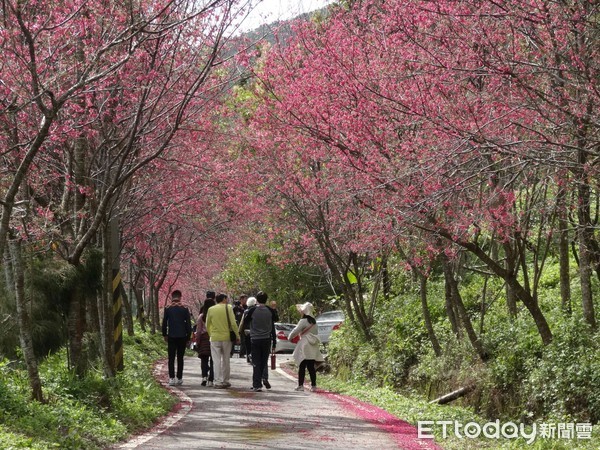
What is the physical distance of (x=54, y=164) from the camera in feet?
53.2

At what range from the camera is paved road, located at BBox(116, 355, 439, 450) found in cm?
1081

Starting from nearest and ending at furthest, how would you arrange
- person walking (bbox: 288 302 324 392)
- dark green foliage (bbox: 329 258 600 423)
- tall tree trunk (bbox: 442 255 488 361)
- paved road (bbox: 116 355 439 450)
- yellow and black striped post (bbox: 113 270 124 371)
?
paved road (bbox: 116 355 439 450)
dark green foliage (bbox: 329 258 600 423)
tall tree trunk (bbox: 442 255 488 361)
yellow and black striped post (bbox: 113 270 124 371)
person walking (bbox: 288 302 324 392)

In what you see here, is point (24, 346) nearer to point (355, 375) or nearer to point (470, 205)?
point (470, 205)

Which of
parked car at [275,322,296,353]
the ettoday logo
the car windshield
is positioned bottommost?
the ettoday logo

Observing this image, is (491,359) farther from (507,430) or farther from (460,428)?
(460,428)

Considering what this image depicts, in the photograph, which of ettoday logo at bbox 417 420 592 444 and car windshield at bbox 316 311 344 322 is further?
car windshield at bbox 316 311 344 322

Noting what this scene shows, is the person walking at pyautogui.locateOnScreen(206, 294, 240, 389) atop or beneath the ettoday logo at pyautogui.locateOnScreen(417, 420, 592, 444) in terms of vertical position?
atop

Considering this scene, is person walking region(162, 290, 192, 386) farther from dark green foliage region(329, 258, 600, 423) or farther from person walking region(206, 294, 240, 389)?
dark green foliage region(329, 258, 600, 423)

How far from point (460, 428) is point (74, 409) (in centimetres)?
495

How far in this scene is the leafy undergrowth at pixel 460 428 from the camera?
11000 millimetres

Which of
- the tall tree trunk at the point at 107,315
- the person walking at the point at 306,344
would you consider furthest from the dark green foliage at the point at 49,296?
the person walking at the point at 306,344

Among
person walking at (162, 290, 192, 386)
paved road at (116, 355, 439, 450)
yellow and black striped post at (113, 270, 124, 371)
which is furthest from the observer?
person walking at (162, 290, 192, 386)

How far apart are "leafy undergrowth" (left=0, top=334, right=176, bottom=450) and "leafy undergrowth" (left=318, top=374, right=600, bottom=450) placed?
3.58 meters

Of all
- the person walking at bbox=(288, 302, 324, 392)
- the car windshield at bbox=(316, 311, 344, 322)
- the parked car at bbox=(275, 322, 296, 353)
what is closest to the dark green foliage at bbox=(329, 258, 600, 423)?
the person walking at bbox=(288, 302, 324, 392)
